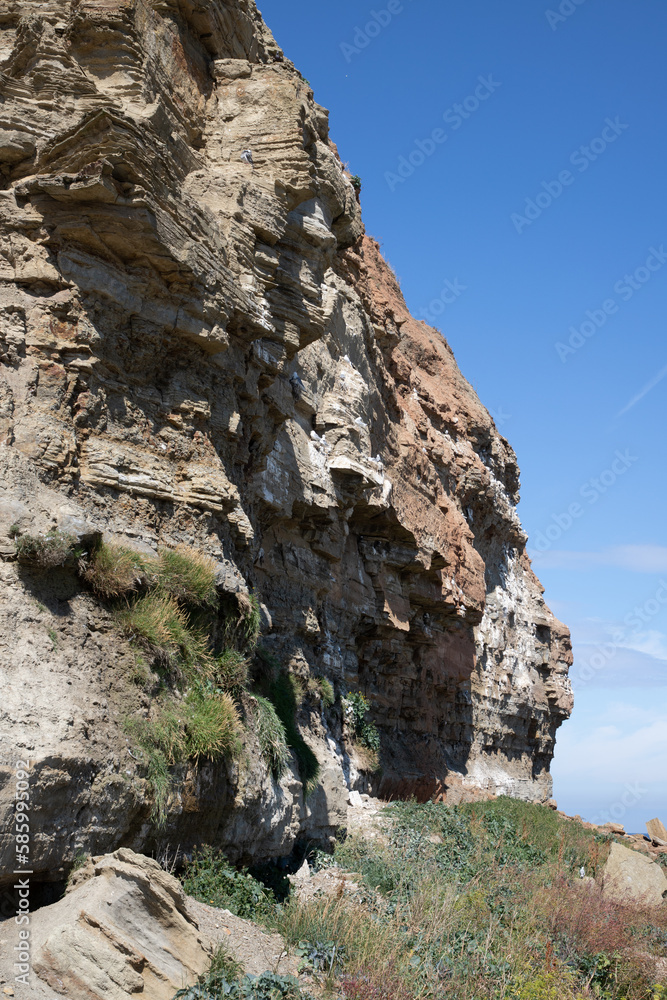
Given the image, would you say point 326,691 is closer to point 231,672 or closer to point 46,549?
point 231,672

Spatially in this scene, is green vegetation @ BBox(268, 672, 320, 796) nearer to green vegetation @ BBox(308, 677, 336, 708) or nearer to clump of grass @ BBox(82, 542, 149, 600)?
green vegetation @ BBox(308, 677, 336, 708)

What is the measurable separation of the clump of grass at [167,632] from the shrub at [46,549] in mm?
768

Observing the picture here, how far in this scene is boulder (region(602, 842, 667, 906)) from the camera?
12.2 metres

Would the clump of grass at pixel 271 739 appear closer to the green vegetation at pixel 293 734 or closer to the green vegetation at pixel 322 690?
the green vegetation at pixel 293 734

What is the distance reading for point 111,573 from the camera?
22.1 feet

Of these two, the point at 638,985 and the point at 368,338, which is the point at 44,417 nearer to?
the point at 638,985

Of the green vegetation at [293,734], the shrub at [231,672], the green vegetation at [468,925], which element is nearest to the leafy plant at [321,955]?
the green vegetation at [468,925]

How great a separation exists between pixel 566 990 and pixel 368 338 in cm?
1302

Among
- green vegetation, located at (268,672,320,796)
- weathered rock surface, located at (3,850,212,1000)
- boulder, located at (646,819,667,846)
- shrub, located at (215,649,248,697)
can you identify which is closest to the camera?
weathered rock surface, located at (3,850,212,1000)

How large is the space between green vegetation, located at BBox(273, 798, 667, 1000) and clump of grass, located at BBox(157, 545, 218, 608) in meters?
3.11

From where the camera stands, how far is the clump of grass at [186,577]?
7.50m

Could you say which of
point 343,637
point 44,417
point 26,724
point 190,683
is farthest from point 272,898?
point 343,637

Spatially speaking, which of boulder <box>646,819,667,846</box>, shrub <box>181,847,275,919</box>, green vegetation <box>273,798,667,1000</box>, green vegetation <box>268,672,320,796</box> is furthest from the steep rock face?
boulder <box>646,819,667,846</box>

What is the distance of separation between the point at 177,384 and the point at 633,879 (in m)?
11.0
